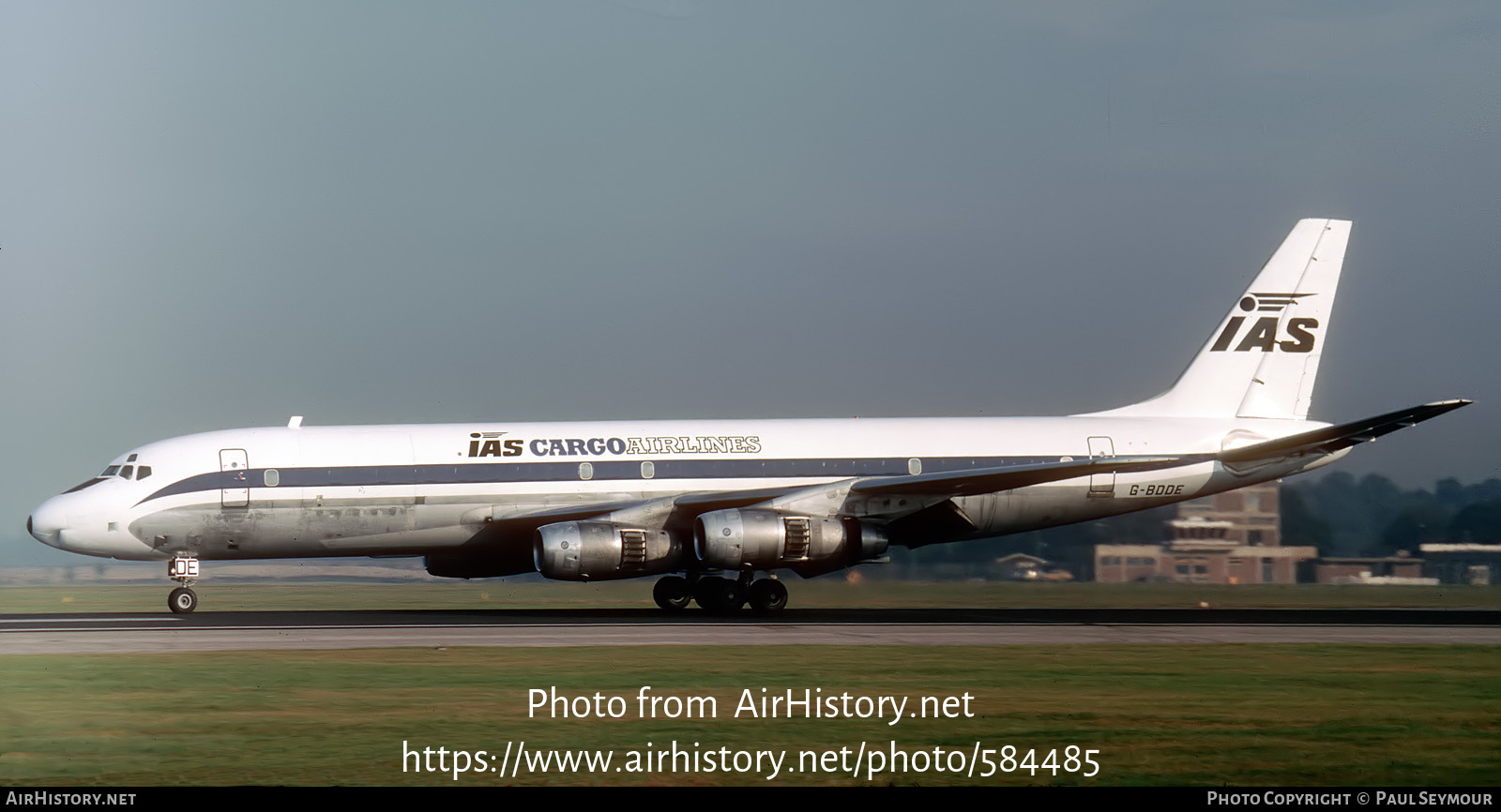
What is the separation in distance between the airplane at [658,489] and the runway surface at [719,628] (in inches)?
48.4

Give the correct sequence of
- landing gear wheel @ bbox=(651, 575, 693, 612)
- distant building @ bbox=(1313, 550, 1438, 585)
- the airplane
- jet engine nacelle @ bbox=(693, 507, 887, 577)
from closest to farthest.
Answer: jet engine nacelle @ bbox=(693, 507, 887, 577)
the airplane
landing gear wheel @ bbox=(651, 575, 693, 612)
distant building @ bbox=(1313, 550, 1438, 585)

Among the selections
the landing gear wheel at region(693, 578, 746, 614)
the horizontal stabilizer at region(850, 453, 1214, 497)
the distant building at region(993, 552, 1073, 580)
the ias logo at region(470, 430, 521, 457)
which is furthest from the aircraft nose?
Result: the distant building at region(993, 552, 1073, 580)

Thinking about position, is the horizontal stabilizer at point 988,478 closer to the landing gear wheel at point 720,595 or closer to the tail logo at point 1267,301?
the landing gear wheel at point 720,595

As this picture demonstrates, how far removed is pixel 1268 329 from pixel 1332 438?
12.0 ft

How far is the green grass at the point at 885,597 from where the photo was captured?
31125 mm

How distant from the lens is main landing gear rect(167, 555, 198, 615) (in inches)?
1101

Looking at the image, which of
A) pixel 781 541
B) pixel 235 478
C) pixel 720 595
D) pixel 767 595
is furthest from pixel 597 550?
pixel 235 478

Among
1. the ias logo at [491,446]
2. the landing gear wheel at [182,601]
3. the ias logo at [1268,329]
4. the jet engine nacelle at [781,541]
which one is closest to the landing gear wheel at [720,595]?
the jet engine nacelle at [781,541]

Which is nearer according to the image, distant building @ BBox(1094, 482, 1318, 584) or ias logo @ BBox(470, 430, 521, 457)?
ias logo @ BBox(470, 430, 521, 457)

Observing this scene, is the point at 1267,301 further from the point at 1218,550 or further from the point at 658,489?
the point at 658,489

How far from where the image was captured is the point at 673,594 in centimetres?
2925

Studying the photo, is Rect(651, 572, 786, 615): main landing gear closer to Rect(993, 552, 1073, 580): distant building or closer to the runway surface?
the runway surface

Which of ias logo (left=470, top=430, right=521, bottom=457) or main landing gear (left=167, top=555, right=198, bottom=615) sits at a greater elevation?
ias logo (left=470, top=430, right=521, bottom=457)

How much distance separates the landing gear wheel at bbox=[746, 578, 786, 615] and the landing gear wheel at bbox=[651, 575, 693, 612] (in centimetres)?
149
